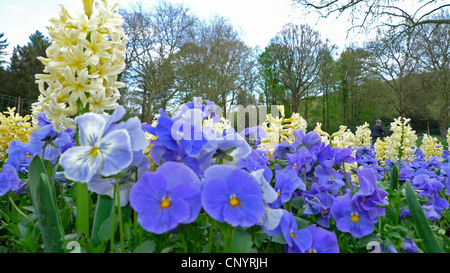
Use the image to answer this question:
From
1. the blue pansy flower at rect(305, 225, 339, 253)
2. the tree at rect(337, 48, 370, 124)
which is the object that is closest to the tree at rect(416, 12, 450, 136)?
the tree at rect(337, 48, 370, 124)

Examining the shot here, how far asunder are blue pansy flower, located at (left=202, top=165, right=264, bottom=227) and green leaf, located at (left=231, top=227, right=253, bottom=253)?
0.06 m

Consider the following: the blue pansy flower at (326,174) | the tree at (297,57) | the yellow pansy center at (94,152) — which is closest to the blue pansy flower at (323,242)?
the blue pansy flower at (326,174)

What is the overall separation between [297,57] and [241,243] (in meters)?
24.4

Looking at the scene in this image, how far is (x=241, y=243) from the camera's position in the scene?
2.16ft

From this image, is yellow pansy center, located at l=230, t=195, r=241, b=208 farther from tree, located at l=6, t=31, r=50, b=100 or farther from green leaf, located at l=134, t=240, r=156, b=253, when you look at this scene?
tree, located at l=6, t=31, r=50, b=100

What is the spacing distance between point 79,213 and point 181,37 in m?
20.5

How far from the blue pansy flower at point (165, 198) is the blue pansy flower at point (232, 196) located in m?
0.03

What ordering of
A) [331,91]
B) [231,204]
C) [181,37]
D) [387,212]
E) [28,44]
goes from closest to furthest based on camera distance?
1. [231,204]
2. [387,212]
3. [181,37]
4. [331,91]
5. [28,44]

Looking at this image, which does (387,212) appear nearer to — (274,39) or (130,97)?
(130,97)

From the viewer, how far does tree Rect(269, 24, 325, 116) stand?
22.7m

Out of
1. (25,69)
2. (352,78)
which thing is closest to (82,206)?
(352,78)

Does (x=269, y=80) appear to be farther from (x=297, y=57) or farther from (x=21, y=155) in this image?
(x=21, y=155)

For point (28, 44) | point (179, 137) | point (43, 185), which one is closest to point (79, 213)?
point (43, 185)

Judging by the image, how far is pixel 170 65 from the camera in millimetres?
20000
